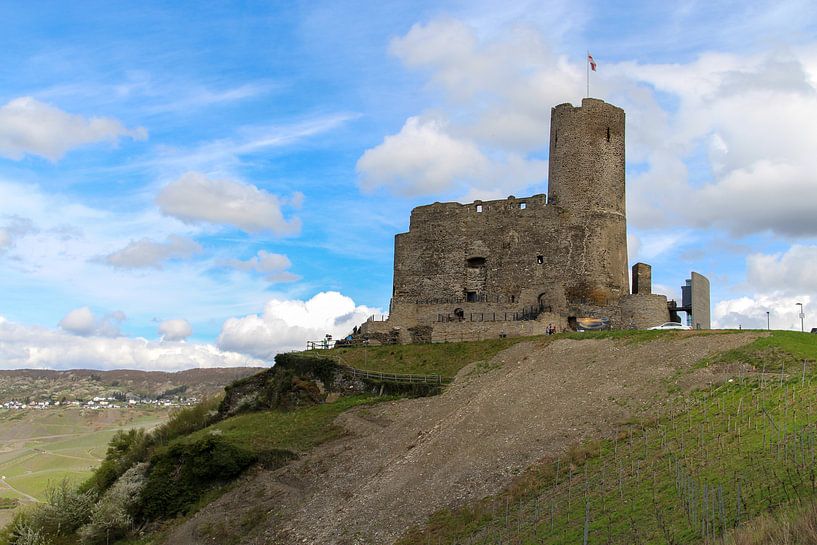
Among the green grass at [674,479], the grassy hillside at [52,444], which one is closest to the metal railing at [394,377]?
the green grass at [674,479]

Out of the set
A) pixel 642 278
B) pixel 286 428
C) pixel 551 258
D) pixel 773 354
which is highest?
pixel 551 258

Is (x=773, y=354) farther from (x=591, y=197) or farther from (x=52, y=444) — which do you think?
(x=52, y=444)

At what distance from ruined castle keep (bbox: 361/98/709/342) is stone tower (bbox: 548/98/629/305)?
57 mm

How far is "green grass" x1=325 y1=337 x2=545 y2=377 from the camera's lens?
4044cm

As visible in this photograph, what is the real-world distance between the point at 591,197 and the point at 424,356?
13892 millimetres

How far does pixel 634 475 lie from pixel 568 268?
2762 cm

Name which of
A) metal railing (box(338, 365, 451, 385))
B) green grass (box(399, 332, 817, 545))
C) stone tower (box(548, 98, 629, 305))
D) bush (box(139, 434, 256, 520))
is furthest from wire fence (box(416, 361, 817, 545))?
stone tower (box(548, 98, 629, 305))

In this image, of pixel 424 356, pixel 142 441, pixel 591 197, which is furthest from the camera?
pixel 591 197

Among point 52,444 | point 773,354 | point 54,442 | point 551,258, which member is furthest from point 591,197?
point 54,442

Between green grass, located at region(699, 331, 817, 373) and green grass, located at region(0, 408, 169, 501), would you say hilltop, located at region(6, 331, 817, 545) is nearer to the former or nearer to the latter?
green grass, located at region(699, 331, 817, 373)

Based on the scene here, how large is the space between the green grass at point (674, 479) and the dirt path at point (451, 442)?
1.47 metres

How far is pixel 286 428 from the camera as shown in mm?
38094

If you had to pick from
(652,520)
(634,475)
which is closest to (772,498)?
(652,520)

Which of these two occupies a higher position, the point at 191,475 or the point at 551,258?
the point at 551,258
